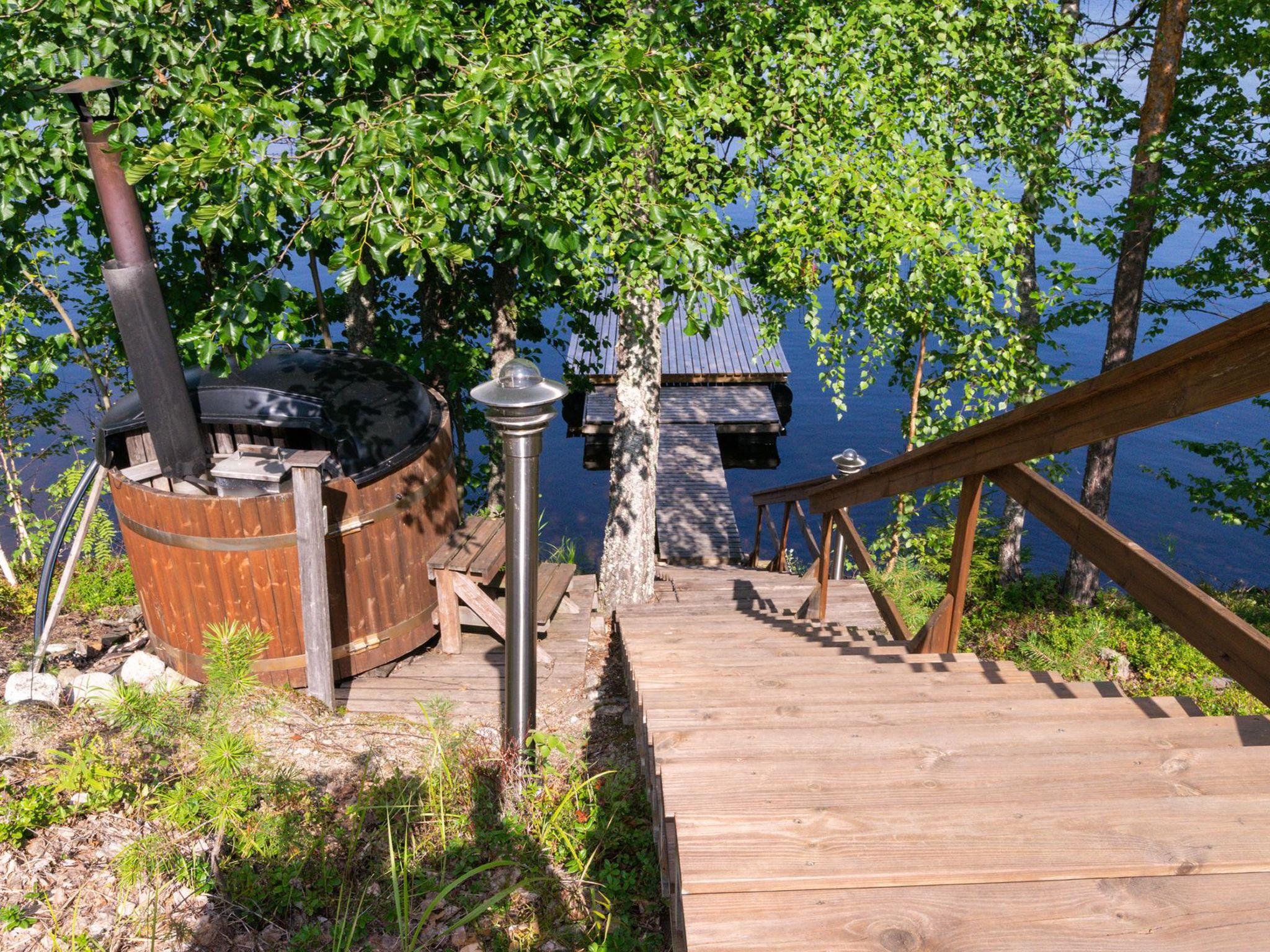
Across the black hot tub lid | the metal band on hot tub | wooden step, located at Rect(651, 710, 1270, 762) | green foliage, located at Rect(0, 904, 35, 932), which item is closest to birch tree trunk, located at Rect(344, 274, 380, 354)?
the black hot tub lid

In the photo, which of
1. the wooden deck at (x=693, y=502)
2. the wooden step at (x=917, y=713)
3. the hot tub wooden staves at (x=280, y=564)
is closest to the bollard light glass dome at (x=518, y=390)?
the wooden step at (x=917, y=713)

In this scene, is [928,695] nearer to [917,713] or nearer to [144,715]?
[917,713]

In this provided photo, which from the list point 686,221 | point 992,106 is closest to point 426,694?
point 686,221

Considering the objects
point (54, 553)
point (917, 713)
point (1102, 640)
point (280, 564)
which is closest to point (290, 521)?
point (280, 564)

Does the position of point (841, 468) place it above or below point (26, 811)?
above

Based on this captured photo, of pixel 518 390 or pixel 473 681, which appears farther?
pixel 473 681

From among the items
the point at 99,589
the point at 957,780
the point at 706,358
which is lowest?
the point at 99,589

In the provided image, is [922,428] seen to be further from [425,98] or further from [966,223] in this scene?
[425,98]

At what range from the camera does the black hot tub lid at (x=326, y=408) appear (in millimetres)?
5367

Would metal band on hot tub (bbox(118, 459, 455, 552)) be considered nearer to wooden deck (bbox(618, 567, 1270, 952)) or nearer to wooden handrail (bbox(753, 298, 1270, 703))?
wooden deck (bbox(618, 567, 1270, 952))

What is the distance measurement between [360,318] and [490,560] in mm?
3512

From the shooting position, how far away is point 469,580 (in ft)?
19.4

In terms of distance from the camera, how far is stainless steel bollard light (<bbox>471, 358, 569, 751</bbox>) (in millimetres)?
3598

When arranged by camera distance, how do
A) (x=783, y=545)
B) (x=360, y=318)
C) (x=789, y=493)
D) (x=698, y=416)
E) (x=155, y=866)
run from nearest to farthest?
(x=155, y=866), (x=789, y=493), (x=360, y=318), (x=783, y=545), (x=698, y=416)
